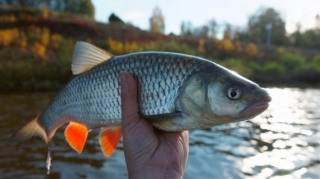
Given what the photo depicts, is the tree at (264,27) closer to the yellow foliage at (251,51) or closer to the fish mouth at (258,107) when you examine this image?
the yellow foliage at (251,51)

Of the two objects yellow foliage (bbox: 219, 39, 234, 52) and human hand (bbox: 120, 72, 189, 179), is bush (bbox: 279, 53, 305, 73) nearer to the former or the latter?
yellow foliage (bbox: 219, 39, 234, 52)

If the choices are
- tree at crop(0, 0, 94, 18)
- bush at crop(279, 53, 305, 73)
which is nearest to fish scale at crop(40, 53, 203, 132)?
bush at crop(279, 53, 305, 73)

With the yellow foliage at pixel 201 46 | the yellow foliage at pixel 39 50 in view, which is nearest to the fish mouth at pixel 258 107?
the yellow foliage at pixel 39 50

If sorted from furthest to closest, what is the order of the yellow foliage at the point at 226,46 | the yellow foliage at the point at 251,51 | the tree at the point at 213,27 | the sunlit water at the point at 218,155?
the tree at the point at 213,27
the yellow foliage at the point at 251,51
the yellow foliage at the point at 226,46
the sunlit water at the point at 218,155

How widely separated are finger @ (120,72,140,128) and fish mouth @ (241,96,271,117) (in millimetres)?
710

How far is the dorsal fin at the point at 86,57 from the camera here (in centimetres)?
287

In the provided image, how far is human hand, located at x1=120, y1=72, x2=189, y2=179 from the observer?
2.45 metres

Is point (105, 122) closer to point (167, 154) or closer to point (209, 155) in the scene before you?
point (167, 154)

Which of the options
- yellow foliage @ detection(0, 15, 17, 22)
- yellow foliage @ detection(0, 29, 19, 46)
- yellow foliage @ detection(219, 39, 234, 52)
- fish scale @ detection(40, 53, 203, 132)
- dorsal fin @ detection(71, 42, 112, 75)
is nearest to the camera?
fish scale @ detection(40, 53, 203, 132)

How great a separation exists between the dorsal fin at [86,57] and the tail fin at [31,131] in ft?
2.15

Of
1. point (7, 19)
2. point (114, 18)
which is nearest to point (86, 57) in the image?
point (7, 19)

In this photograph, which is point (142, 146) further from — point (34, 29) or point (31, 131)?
point (34, 29)

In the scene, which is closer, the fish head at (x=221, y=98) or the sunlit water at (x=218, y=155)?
the fish head at (x=221, y=98)

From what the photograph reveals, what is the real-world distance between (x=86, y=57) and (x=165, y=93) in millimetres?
828
